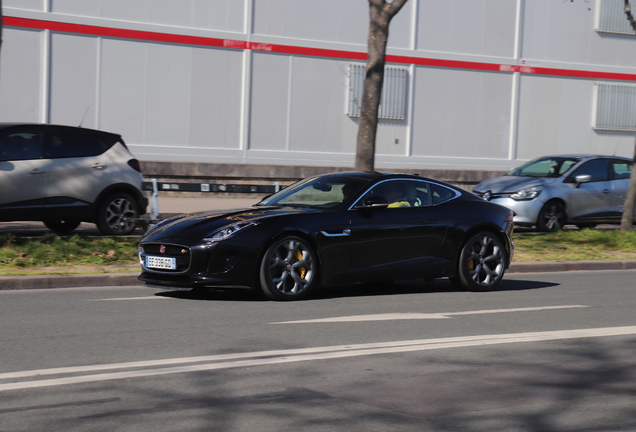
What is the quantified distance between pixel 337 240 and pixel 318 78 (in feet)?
56.2

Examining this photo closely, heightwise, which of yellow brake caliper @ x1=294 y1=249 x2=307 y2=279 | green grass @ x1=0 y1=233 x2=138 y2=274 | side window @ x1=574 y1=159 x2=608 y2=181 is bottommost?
green grass @ x1=0 y1=233 x2=138 y2=274

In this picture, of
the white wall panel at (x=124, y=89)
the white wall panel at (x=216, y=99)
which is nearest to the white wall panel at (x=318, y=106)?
the white wall panel at (x=216, y=99)

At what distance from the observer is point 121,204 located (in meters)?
13.7

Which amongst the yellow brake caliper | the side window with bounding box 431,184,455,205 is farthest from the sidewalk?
the side window with bounding box 431,184,455,205

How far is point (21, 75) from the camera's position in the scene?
21812 mm

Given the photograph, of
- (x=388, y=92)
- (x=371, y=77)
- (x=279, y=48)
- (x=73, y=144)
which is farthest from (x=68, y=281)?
(x=388, y=92)

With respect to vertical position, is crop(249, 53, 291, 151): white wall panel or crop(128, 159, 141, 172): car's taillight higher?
crop(249, 53, 291, 151): white wall panel

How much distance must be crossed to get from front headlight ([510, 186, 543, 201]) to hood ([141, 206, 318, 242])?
862 centimetres

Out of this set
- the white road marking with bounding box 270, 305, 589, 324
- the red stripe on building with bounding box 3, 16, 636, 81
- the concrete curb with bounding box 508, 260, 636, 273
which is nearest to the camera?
the white road marking with bounding box 270, 305, 589, 324

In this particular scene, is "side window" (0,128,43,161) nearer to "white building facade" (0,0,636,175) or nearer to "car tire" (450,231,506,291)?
"car tire" (450,231,506,291)

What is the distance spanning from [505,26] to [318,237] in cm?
2118

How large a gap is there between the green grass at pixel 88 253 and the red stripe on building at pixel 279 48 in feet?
38.2

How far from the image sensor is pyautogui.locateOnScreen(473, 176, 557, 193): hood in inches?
672

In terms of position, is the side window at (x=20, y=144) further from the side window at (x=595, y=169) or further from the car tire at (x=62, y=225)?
the side window at (x=595, y=169)
